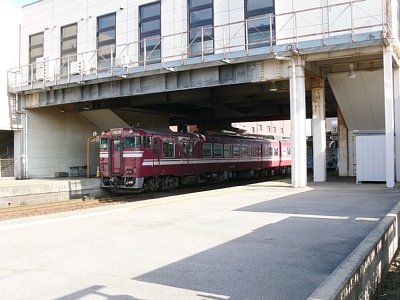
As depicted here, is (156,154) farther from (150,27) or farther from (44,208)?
(150,27)

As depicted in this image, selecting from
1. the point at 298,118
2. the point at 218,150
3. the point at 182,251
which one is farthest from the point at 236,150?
the point at 182,251

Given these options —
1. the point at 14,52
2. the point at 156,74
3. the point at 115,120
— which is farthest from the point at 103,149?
the point at 14,52

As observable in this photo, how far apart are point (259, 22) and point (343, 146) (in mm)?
9304

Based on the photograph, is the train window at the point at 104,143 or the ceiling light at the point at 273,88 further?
the ceiling light at the point at 273,88

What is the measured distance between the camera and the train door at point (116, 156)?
2042 cm

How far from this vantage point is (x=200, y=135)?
24578 mm

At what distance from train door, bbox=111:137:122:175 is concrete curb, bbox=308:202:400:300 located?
47.2 feet

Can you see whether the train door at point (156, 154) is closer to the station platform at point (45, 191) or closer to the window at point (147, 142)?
the window at point (147, 142)

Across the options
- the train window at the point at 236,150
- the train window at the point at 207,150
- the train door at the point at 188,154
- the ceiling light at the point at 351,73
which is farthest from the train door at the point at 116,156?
the ceiling light at the point at 351,73

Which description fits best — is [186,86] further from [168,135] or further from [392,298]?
[392,298]

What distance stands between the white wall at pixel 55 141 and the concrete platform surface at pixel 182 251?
19.8 metres

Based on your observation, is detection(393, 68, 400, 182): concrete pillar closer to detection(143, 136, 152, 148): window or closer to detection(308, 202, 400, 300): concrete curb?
detection(143, 136, 152, 148): window

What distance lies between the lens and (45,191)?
65.2 ft

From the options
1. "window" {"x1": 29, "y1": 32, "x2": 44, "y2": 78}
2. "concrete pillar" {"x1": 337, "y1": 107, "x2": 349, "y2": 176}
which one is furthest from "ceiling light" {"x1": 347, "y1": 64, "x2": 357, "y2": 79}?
"window" {"x1": 29, "y1": 32, "x2": 44, "y2": 78}
